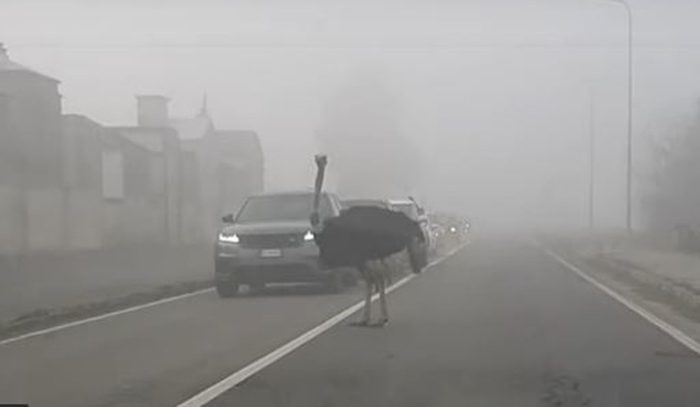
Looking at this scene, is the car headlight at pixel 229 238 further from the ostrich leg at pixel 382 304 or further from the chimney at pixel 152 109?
the chimney at pixel 152 109

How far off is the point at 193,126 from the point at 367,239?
48.5 m

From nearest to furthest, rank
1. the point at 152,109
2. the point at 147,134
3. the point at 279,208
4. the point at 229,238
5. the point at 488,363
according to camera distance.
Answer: the point at 488,363 → the point at 229,238 → the point at 279,208 → the point at 147,134 → the point at 152,109

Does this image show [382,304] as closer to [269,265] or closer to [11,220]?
[269,265]

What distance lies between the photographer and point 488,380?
11742 mm

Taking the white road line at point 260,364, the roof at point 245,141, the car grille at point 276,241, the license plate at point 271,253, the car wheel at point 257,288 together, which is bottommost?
the car wheel at point 257,288

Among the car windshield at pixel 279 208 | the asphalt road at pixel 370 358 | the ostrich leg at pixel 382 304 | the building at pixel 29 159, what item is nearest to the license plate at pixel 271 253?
the car windshield at pixel 279 208

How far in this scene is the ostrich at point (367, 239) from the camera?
669 inches

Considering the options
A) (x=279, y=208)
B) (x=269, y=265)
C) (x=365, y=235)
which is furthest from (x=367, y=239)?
(x=279, y=208)

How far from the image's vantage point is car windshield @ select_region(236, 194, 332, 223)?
24.0 meters

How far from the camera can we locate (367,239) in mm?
17078

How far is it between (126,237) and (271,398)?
34.2 m

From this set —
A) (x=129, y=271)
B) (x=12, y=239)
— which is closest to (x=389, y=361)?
(x=129, y=271)

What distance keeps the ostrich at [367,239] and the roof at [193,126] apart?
143ft

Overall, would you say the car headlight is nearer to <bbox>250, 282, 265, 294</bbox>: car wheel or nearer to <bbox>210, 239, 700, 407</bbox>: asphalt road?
<bbox>250, 282, 265, 294</bbox>: car wheel
